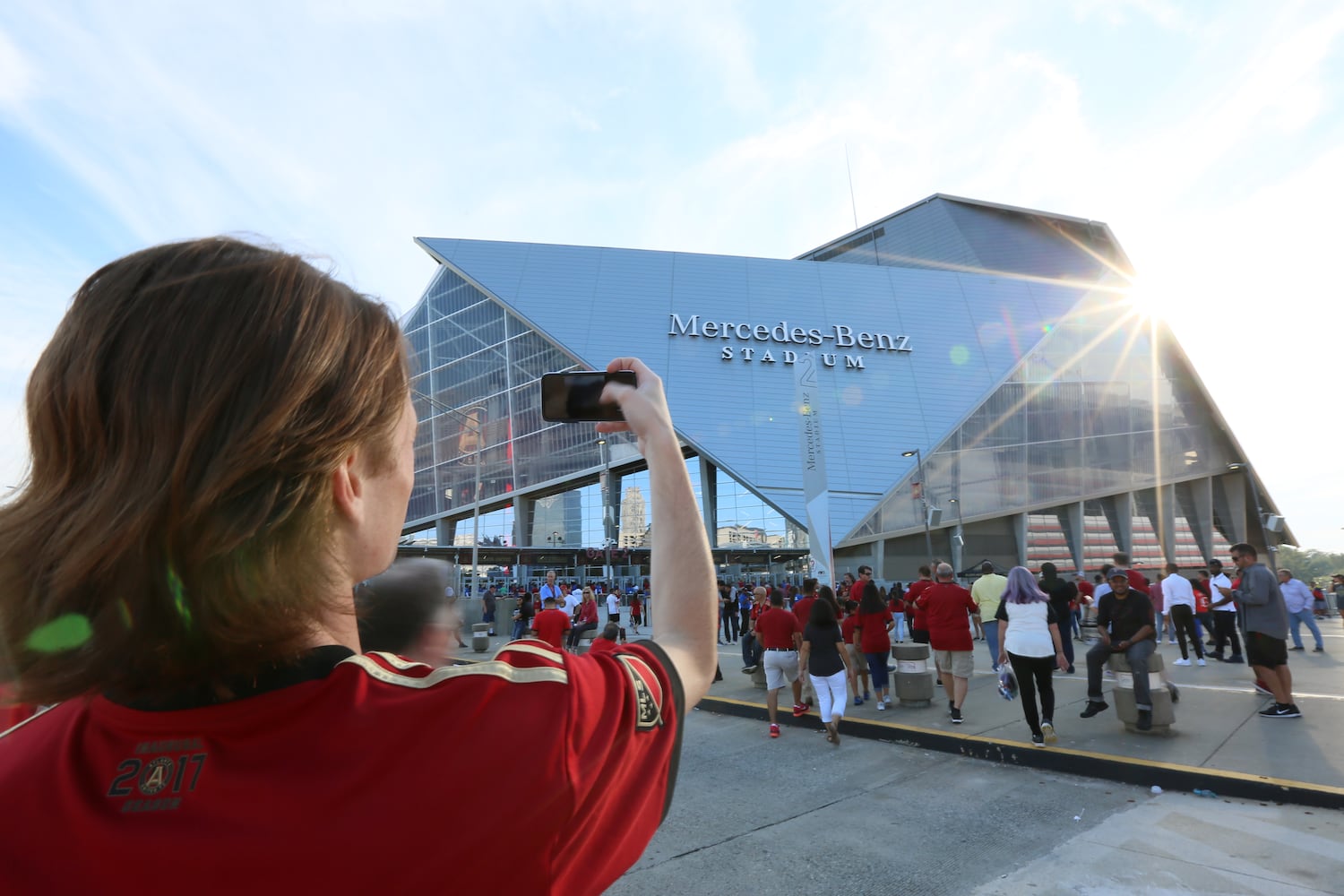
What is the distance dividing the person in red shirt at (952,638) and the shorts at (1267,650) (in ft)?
9.59

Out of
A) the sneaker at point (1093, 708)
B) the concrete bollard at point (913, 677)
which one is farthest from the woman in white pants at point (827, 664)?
the sneaker at point (1093, 708)

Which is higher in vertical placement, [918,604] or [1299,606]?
[918,604]

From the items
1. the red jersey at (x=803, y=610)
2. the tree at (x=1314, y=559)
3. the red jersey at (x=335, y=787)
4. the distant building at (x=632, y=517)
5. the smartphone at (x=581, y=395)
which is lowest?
the tree at (x=1314, y=559)

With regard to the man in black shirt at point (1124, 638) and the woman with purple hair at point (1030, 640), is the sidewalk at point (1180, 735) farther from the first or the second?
the woman with purple hair at point (1030, 640)

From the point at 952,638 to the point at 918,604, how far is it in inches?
64.3

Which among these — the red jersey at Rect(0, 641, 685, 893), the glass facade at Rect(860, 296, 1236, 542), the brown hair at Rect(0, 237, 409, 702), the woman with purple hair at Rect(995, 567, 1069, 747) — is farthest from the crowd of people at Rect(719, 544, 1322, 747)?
the glass facade at Rect(860, 296, 1236, 542)

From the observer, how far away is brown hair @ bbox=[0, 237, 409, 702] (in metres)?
0.74

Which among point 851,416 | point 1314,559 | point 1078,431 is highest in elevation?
point 851,416

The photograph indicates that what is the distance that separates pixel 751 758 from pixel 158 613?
7.47 meters

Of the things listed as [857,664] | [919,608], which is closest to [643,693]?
[857,664]

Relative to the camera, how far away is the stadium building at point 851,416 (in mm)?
36750

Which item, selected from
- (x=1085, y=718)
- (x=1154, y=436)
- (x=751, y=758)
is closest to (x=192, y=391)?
(x=751, y=758)

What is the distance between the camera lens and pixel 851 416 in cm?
3838

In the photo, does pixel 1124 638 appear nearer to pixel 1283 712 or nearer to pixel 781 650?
pixel 1283 712
